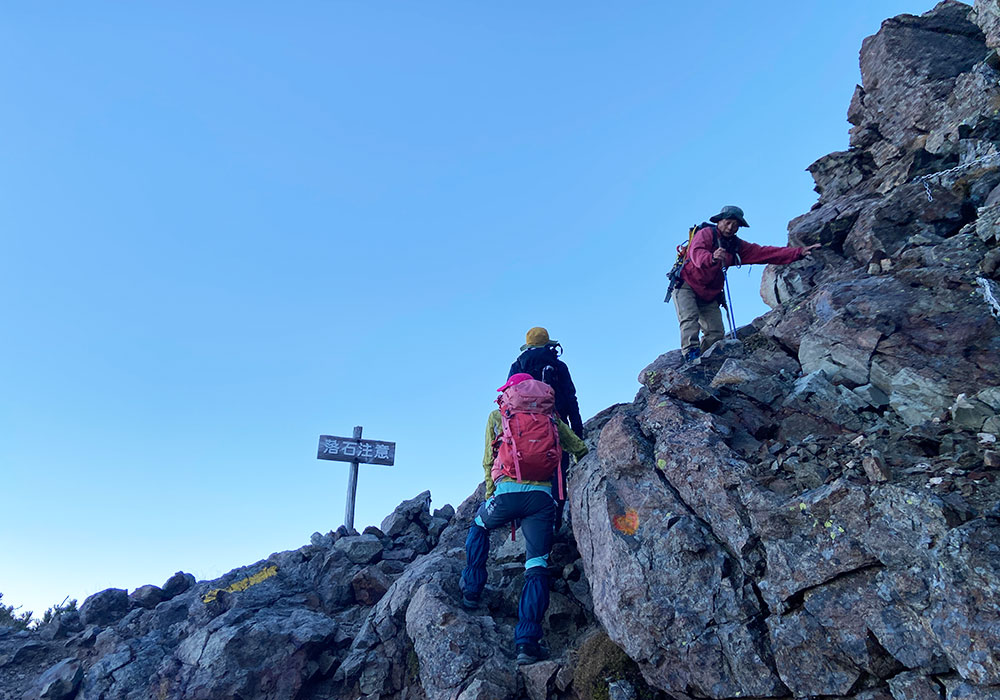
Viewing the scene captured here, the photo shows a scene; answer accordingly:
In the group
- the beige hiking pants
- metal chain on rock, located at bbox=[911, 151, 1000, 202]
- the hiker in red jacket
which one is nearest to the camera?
metal chain on rock, located at bbox=[911, 151, 1000, 202]

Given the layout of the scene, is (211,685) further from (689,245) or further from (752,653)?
(689,245)

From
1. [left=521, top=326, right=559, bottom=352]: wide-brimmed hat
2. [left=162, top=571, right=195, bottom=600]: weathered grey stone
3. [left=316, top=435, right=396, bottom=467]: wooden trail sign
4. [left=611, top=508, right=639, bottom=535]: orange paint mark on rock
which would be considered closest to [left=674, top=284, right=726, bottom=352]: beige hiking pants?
[left=521, top=326, right=559, bottom=352]: wide-brimmed hat

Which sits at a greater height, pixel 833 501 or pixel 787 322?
pixel 787 322

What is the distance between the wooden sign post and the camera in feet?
58.7

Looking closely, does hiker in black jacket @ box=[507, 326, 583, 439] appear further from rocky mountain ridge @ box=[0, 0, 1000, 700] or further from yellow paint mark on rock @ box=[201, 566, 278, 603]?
yellow paint mark on rock @ box=[201, 566, 278, 603]

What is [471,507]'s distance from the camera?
48.8 ft

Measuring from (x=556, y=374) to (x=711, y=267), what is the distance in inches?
178

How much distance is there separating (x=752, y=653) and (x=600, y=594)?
7.33 feet

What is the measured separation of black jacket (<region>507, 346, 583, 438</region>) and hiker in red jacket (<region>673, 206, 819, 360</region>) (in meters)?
3.70

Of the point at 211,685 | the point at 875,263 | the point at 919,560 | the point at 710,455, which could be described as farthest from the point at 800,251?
the point at 211,685

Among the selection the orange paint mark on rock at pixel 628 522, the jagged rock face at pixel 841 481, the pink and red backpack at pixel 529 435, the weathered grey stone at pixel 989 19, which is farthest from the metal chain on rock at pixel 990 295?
the weathered grey stone at pixel 989 19

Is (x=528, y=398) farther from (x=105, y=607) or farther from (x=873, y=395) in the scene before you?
(x=105, y=607)

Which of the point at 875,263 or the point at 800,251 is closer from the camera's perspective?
the point at 875,263

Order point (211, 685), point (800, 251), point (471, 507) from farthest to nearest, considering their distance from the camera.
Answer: point (471, 507), point (800, 251), point (211, 685)
